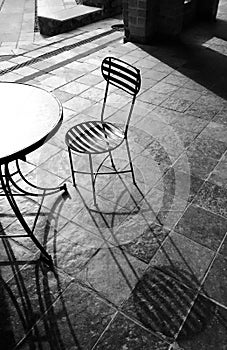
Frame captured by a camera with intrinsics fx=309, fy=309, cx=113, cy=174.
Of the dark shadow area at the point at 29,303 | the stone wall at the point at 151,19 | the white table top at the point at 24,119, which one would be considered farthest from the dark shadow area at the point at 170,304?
the stone wall at the point at 151,19

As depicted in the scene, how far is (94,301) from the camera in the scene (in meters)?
1.83

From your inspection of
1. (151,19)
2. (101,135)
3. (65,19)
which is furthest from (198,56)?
(65,19)

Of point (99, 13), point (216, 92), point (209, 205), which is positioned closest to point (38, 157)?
point (209, 205)

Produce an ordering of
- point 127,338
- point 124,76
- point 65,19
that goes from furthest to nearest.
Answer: point 65,19, point 124,76, point 127,338

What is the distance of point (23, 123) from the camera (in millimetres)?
1860

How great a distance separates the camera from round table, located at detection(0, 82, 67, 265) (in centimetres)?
168

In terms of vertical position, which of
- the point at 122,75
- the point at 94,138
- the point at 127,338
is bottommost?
the point at 127,338

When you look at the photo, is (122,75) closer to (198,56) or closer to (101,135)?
(101,135)

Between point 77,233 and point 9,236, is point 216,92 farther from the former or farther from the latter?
point 9,236

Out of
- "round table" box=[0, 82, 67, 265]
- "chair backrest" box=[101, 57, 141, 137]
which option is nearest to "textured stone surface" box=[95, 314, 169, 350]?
"round table" box=[0, 82, 67, 265]

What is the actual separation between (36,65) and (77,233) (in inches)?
144

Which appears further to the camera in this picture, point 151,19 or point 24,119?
point 151,19

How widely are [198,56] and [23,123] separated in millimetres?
4085

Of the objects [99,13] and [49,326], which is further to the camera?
[99,13]
